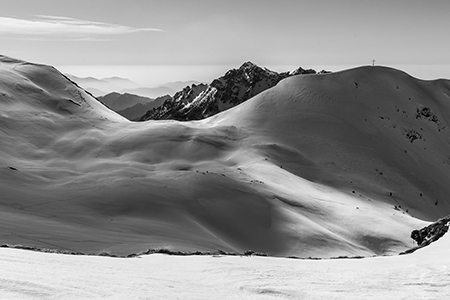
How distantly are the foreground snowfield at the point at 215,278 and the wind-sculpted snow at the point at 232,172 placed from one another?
6.48 meters

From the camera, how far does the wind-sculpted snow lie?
18516 mm

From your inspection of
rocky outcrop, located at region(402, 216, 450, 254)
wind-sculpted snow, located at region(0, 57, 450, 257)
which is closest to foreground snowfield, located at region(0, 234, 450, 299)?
rocky outcrop, located at region(402, 216, 450, 254)

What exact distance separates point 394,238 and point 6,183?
20031 millimetres

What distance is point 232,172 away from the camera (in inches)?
1110

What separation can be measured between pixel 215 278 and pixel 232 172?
2034 cm

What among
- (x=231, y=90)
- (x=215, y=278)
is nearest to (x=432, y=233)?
(x=215, y=278)

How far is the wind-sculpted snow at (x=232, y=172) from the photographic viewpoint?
18.5 meters

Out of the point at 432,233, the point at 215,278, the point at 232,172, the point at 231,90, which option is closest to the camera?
the point at 215,278

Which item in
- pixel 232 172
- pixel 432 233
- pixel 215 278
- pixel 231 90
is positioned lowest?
pixel 232 172

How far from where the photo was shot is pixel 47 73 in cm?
3756

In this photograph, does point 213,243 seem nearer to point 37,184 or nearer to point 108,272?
point 37,184

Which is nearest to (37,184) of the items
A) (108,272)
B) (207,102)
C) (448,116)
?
(108,272)

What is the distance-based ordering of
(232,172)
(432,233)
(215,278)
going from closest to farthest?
(215,278), (432,233), (232,172)

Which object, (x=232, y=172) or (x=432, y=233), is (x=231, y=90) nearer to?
(x=232, y=172)
